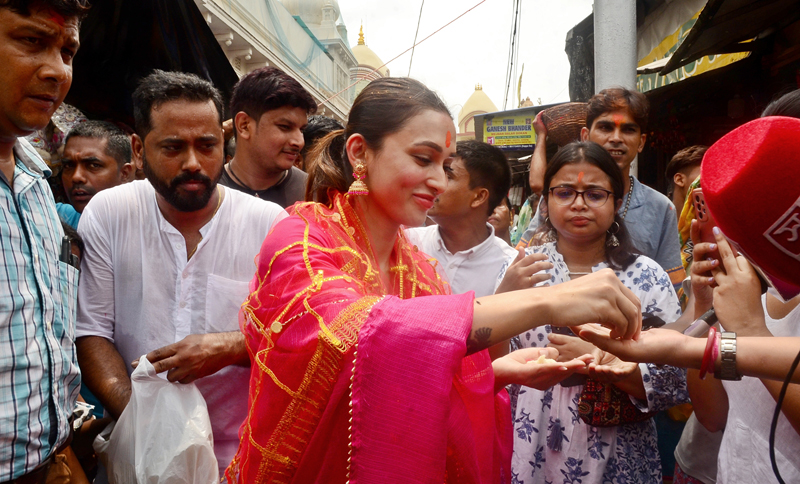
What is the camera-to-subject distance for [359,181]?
1.86 meters

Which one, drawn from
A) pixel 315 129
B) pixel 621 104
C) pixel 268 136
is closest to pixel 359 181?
pixel 268 136

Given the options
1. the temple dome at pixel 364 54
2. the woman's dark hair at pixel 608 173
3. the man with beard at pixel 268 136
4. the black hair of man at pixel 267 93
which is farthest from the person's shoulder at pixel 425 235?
the temple dome at pixel 364 54

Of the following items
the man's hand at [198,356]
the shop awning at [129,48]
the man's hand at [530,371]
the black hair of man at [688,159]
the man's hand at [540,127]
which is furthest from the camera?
the man's hand at [540,127]

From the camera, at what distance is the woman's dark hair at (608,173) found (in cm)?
Answer: 258

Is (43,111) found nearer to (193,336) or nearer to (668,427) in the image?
(193,336)

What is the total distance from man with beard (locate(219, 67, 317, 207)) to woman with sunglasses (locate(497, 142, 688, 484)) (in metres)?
1.65

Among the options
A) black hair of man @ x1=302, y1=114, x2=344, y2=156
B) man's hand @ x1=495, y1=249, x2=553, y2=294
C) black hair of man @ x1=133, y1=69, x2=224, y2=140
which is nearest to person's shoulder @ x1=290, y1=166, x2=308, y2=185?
black hair of man @ x1=302, y1=114, x2=344, y2=156

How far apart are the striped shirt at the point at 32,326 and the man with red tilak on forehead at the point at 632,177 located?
8.06 ft

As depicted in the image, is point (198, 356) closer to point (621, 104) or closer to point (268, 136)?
point (268, 136)

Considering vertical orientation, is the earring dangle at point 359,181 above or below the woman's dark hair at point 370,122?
below

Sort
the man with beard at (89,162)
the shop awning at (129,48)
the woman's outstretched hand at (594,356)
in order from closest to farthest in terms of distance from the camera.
Result: the woman's outstretched hand at (594,356)
the man with beard at (89,162)
the shop awning at (129,48)

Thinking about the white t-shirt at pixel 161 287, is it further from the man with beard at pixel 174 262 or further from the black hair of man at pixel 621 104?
the black hair of man at pixel 621 104

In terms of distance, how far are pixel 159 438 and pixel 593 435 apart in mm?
1611

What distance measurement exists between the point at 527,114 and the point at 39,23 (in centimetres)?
882
